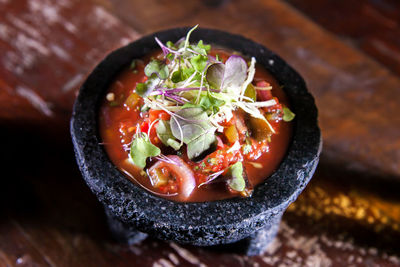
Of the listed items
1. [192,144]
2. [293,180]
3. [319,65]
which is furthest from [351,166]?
[192,144]

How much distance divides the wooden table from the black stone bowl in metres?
0.57

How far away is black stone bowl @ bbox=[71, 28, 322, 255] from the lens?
163cm

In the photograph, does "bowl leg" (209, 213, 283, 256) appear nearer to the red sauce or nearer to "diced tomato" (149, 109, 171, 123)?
the red sauce

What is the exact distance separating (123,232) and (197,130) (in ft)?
2.53

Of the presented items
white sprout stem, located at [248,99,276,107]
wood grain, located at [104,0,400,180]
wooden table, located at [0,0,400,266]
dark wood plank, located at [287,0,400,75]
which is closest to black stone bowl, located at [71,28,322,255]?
white sprout stem, located at [248,99,276,107]

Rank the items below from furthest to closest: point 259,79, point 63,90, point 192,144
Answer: point 63,90 < point 259,79 < point 192,144

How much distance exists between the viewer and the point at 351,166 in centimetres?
251

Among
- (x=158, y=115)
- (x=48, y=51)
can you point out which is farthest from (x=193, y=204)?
(x=48, y=51)

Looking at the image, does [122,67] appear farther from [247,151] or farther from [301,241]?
[301,241]

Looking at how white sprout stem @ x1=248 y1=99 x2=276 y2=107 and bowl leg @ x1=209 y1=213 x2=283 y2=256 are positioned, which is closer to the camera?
white sprout stem @ x1=248 y1=99 x2=276 y2=107

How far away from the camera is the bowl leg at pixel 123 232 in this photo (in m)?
2.08

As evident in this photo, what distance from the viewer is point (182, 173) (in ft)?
5.43

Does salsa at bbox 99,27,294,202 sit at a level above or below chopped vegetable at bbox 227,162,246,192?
above

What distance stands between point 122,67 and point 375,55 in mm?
1710
